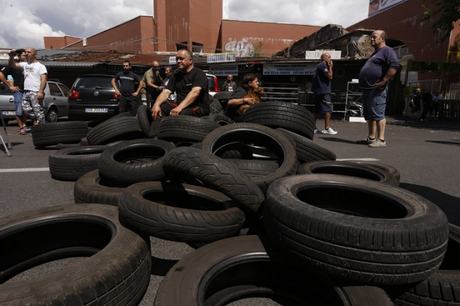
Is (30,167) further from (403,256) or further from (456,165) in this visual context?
(456,165)

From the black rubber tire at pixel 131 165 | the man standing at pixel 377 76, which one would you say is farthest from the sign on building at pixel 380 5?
the black rubber tire at pixel 131 165

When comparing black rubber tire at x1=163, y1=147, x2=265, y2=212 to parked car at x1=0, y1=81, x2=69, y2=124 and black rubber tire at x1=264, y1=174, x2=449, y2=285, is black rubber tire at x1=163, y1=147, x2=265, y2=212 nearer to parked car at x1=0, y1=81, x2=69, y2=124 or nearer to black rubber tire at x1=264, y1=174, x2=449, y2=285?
black rubber tire at x1=264, y1=174, x2=449, y2=285

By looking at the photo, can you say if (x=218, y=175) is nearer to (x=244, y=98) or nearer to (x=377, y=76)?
(x=244, y=98)

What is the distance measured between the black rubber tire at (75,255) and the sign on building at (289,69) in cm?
1667

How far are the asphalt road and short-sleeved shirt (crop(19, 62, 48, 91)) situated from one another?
4.58 ft

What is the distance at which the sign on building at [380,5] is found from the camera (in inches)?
927

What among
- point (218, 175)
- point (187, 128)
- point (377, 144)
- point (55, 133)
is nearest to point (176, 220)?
point (218, 175)

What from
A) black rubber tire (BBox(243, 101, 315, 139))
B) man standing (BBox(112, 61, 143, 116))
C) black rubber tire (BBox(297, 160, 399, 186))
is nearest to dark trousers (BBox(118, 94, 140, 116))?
man standing (BBox(112, 61, 143, 116))

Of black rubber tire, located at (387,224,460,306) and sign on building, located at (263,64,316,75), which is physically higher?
sign on building, located at (263,64,316,75)

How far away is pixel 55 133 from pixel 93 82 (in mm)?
4699

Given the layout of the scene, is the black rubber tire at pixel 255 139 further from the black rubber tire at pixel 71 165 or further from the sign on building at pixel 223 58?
the sign on building at pixel 223 58

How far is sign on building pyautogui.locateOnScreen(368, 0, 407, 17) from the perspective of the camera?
927 inches

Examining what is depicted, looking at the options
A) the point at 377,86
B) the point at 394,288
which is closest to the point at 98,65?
the point at 377,86

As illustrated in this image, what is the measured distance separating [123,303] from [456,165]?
5893mm
